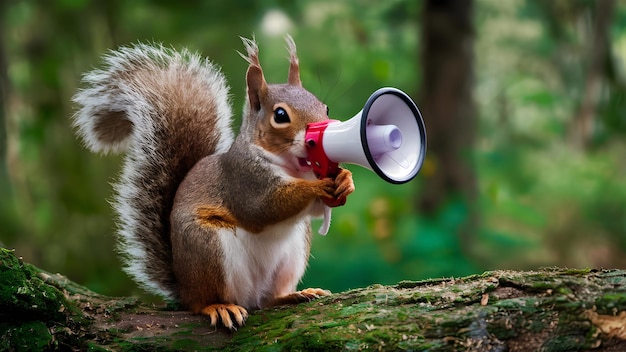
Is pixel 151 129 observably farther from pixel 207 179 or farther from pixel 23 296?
pixel 23 296

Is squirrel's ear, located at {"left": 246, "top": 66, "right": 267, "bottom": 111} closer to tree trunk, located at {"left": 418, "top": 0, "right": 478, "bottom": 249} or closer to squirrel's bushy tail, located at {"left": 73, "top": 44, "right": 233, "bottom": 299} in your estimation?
squirrel's bushy tail, located at {"left": 73, "top": 44, "right": 233, "bottom": 299}

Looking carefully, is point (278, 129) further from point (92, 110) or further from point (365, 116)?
point (92, 110)

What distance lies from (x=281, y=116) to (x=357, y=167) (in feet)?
8.32

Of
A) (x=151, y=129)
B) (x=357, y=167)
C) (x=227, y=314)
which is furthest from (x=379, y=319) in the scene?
(x=357, y=167)

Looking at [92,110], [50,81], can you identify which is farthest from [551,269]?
[50,81]

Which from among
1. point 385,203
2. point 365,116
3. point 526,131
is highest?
point 526,131

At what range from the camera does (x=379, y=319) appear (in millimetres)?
1693

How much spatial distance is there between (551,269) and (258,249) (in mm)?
886

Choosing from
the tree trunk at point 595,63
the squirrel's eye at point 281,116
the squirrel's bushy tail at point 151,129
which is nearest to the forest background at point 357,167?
the tree trunk at point 595,63

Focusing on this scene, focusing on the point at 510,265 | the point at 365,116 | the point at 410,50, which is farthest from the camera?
the point at 410,50

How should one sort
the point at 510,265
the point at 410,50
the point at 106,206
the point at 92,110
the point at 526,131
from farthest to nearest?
the point at 526,131 < the point at 410,50 < the point at 106,206 < the point at 510,265 < the point at 92,110

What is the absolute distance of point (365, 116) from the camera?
169 centimetres

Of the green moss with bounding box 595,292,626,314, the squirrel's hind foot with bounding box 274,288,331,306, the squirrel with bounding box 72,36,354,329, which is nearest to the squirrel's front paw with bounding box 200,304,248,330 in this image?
the squirrel with bounding box 72,36,354,329

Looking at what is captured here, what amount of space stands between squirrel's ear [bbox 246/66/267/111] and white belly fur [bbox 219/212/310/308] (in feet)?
1.34
